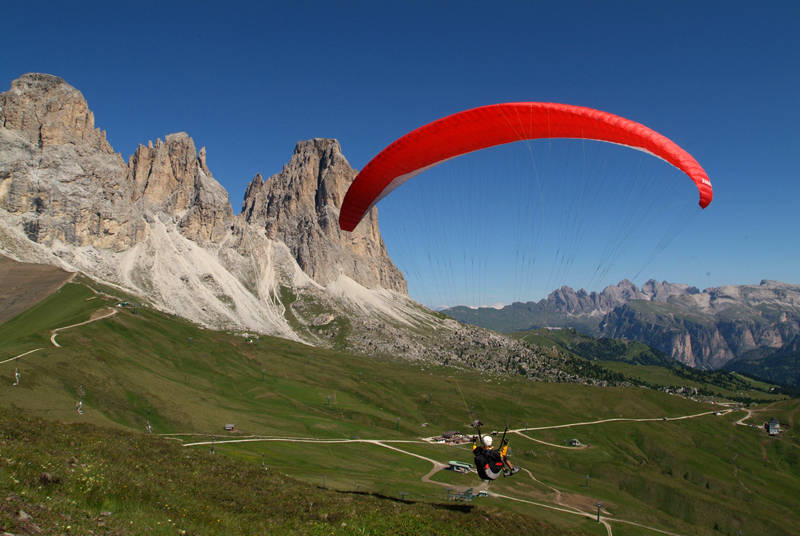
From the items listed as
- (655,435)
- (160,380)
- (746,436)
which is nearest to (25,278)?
(160,380)

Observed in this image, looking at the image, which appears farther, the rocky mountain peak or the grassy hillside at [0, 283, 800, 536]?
the rocky mountain peak

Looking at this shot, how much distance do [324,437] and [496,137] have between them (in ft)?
228

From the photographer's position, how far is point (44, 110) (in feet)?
576

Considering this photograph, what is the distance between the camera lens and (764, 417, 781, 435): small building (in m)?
135

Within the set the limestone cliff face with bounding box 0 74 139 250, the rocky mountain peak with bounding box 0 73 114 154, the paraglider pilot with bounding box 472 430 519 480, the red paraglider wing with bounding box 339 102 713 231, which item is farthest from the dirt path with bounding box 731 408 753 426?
the rocky mountain peak with bounding box 0 73 114 154

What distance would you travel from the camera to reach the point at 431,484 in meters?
55.6

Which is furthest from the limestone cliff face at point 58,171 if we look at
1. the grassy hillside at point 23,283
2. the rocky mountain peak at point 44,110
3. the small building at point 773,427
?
the small building at point 773,427

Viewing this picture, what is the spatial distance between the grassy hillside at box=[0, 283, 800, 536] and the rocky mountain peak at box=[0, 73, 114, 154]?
90.7 meters

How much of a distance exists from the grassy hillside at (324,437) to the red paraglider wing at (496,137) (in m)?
17.2

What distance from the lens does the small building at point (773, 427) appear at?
13500cm

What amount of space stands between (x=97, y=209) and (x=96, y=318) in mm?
100374

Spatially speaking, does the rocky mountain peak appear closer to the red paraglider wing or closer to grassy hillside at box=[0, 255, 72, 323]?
grassy hillside at box=[0, 255, 72, 323]

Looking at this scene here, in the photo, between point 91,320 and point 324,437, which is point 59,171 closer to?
point 91,320

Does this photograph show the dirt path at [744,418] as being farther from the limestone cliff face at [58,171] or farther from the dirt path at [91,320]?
the limestone cliff face at [58,171]
